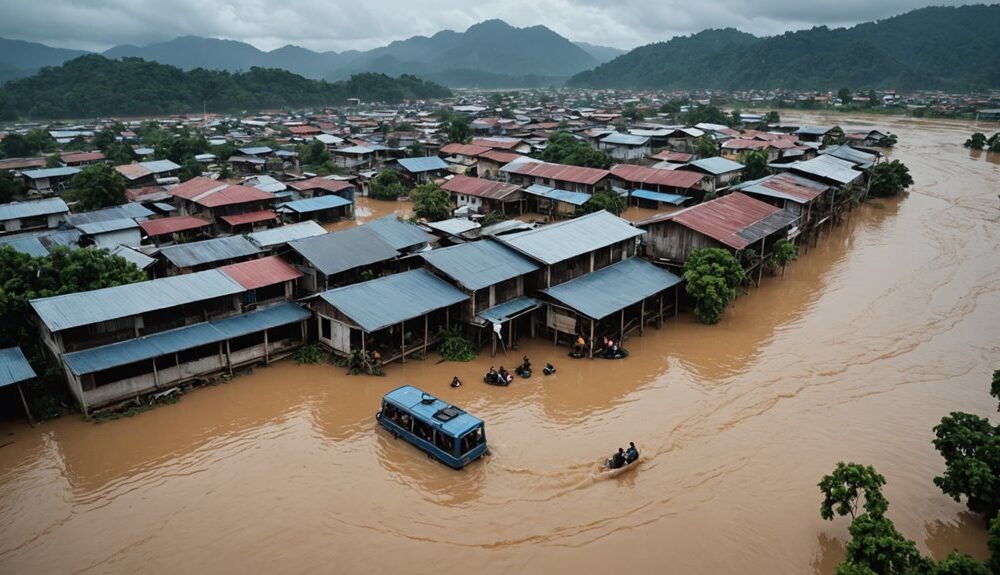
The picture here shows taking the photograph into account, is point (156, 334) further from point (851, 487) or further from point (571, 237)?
point (851, 487)

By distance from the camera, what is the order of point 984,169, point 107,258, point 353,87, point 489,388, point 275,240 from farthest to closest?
point 353,87
point 984,169
point 275,240
point 107,258
point 489,388

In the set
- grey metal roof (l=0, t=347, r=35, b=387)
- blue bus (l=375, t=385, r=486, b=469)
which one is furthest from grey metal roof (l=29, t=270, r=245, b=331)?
blue bus (l=375, t=385, r=486, b=469)

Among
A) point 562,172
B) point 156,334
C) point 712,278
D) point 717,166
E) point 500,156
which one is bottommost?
point 156,334

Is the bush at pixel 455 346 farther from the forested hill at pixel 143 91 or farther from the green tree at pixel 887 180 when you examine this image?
the forested hill at pixel 143 91

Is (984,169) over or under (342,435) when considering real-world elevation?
over

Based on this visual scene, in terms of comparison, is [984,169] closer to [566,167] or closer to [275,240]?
[566,167]

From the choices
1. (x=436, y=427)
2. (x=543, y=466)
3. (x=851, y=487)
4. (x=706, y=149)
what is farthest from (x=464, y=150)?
(x=851, y=487)

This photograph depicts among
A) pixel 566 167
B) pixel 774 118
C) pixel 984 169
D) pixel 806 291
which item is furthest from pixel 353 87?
pixel 806 291
